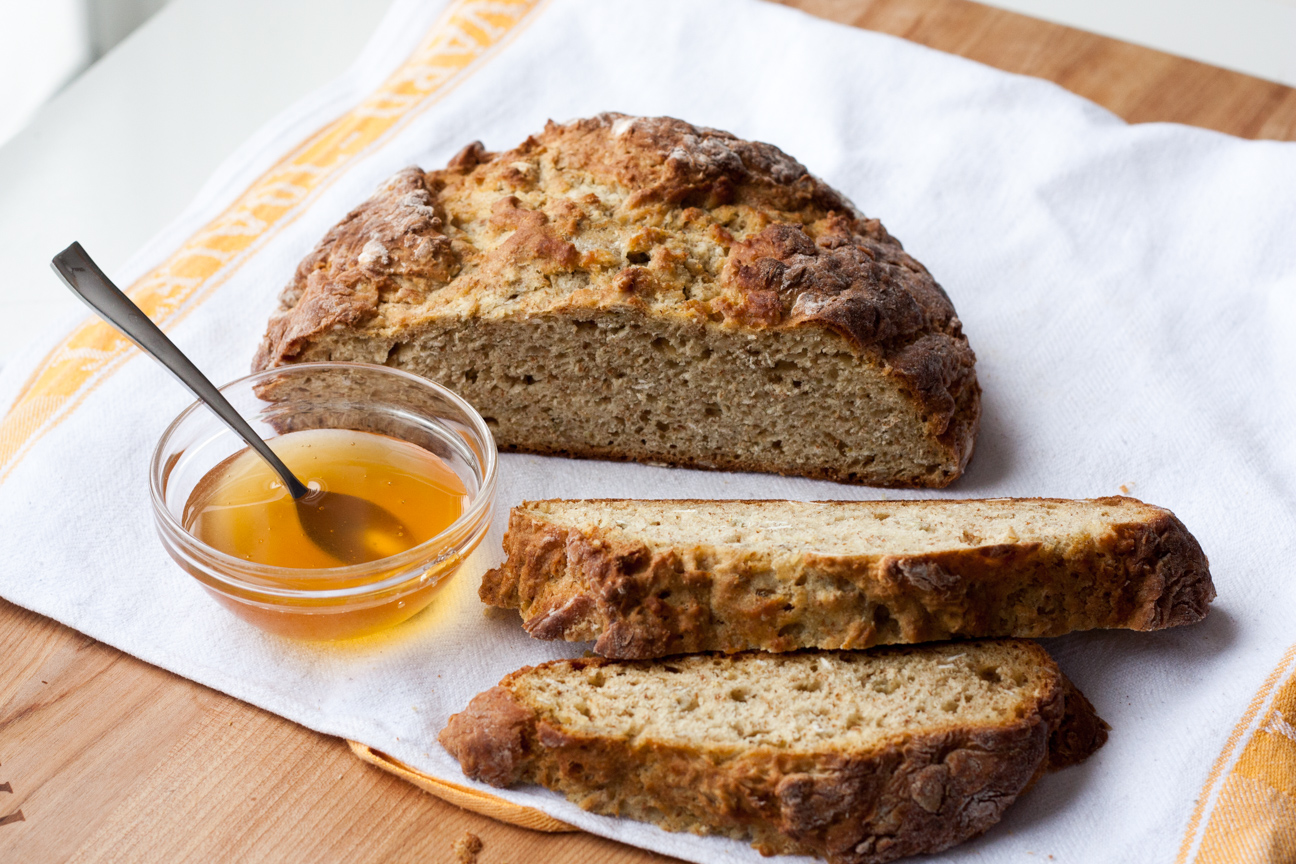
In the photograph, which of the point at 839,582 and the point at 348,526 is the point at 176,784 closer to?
the point at 348,526

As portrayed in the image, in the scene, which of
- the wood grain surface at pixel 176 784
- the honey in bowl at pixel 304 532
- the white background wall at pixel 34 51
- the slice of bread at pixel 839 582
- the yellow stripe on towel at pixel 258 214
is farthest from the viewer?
the white background wall at pixel 34 51

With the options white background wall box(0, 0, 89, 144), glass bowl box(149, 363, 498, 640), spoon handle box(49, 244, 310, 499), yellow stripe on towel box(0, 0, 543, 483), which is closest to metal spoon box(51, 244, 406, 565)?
spoon handle box(49, 244, 310, 499)

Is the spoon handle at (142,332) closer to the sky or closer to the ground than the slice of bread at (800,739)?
closer to the sky

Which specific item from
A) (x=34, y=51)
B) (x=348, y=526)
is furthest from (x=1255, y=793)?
(x=34, y=51)

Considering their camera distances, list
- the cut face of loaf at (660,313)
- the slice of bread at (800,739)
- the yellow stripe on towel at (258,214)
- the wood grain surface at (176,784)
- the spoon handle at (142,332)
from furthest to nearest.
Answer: the yellow stripe on towel at (258,214) < the cut face of loaf at (660,313) < the spoon handle at (142,332) < the wood grain surface at (176,784) < the slice of bread at (800,739)

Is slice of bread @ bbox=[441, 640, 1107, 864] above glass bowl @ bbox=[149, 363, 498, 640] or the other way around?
the other way around

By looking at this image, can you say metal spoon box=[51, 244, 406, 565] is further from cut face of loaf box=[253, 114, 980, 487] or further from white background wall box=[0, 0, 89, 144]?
white background wall box=[0, 0, 89, 144]

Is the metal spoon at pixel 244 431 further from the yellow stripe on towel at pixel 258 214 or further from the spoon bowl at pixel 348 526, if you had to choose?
the yellow stripe on towel at pixel 258 214

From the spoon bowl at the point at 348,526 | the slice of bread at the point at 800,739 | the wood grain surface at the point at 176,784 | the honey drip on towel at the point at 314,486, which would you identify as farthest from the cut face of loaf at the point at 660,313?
the wood grain surface at the point at 176,784
